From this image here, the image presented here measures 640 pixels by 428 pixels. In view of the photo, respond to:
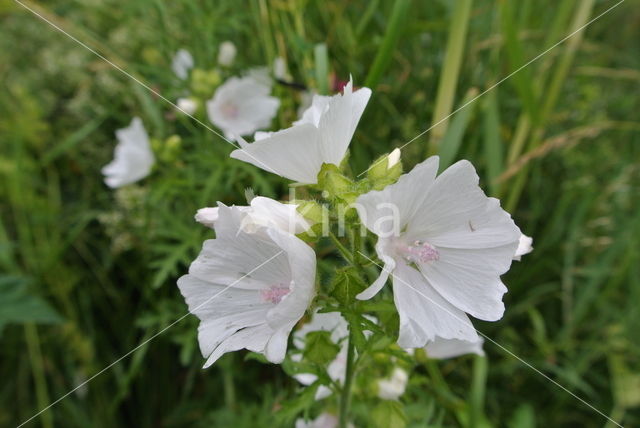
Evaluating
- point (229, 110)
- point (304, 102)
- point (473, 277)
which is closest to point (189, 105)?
point (229, 110)

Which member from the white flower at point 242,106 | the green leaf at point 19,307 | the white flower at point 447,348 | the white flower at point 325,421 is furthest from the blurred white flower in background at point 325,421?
the white flower at point 242,106

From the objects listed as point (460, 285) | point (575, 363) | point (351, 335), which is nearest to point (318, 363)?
point (351, 335)

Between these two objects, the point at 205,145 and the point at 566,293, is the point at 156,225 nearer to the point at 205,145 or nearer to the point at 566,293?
the point at 205,145

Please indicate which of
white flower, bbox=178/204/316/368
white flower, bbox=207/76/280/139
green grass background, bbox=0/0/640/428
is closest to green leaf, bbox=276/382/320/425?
white flower, bbox=178/204/316/368

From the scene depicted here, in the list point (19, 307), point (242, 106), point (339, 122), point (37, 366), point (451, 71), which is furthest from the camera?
point (242, 106)

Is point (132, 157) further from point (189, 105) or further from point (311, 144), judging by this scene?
point (311, 144)

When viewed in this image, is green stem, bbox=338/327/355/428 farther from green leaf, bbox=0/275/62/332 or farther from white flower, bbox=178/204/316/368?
green leaf, bbox=0/275/62/332
